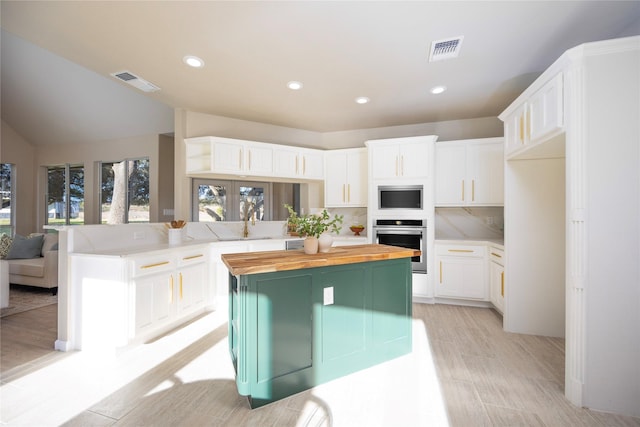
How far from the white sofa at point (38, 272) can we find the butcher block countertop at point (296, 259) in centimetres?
391

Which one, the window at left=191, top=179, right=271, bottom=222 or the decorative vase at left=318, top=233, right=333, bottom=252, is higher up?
the window at left=191, top=179, right=271, bottom=222

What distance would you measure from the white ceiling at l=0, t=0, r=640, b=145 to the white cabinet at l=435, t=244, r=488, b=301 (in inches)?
78.8

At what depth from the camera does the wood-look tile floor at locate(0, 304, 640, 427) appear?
5.82 ft

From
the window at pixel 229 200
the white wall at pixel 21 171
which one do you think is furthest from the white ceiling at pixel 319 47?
the white wall at pixel 21 171

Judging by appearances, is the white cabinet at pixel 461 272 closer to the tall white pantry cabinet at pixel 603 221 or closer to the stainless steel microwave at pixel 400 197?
the stainless steel microwave at pixel 400 197

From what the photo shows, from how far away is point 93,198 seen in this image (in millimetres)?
6262

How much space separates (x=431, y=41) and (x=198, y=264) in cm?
338

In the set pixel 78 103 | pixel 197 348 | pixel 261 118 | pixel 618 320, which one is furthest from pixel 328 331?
pixel 78 103

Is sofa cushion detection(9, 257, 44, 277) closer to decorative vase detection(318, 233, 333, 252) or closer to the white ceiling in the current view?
the white ceiling

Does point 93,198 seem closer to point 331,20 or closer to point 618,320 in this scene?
point 331,20

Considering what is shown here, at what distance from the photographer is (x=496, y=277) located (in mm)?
3594

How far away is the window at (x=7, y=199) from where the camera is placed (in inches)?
253

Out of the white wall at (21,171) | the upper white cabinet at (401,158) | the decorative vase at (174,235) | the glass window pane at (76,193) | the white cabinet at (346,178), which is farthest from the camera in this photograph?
the glass window pane at (76,193)

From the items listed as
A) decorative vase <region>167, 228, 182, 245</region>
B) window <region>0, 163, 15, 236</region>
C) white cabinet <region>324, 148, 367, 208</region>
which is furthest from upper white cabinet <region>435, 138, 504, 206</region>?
window <region>0, 163, 15, 236</region>
